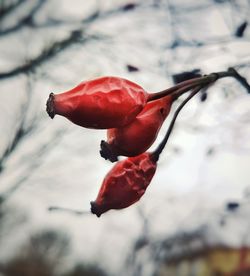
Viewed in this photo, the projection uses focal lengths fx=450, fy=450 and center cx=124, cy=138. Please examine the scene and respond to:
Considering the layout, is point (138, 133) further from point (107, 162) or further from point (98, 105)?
point (107, 162)

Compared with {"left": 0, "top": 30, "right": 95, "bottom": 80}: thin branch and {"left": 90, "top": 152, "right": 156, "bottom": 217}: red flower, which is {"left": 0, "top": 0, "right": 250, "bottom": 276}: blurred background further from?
{"left": 90, "top": 152, "right": 156, "bottom": 217}: red flower

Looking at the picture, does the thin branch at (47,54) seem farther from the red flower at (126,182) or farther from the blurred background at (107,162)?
the red flower at (126,182)

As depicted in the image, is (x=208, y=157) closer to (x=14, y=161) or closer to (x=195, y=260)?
(x=195, y=260)

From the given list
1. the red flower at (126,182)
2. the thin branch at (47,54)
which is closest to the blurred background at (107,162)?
the thin branch at (47,54)

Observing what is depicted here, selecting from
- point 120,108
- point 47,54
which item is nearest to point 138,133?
point 120,108

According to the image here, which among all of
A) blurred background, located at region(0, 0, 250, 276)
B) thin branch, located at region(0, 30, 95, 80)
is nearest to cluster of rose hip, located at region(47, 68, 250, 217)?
blurred background, located at region(0, 0, 250, 276)

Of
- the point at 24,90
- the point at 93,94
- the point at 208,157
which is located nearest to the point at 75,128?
the point at 24,90
